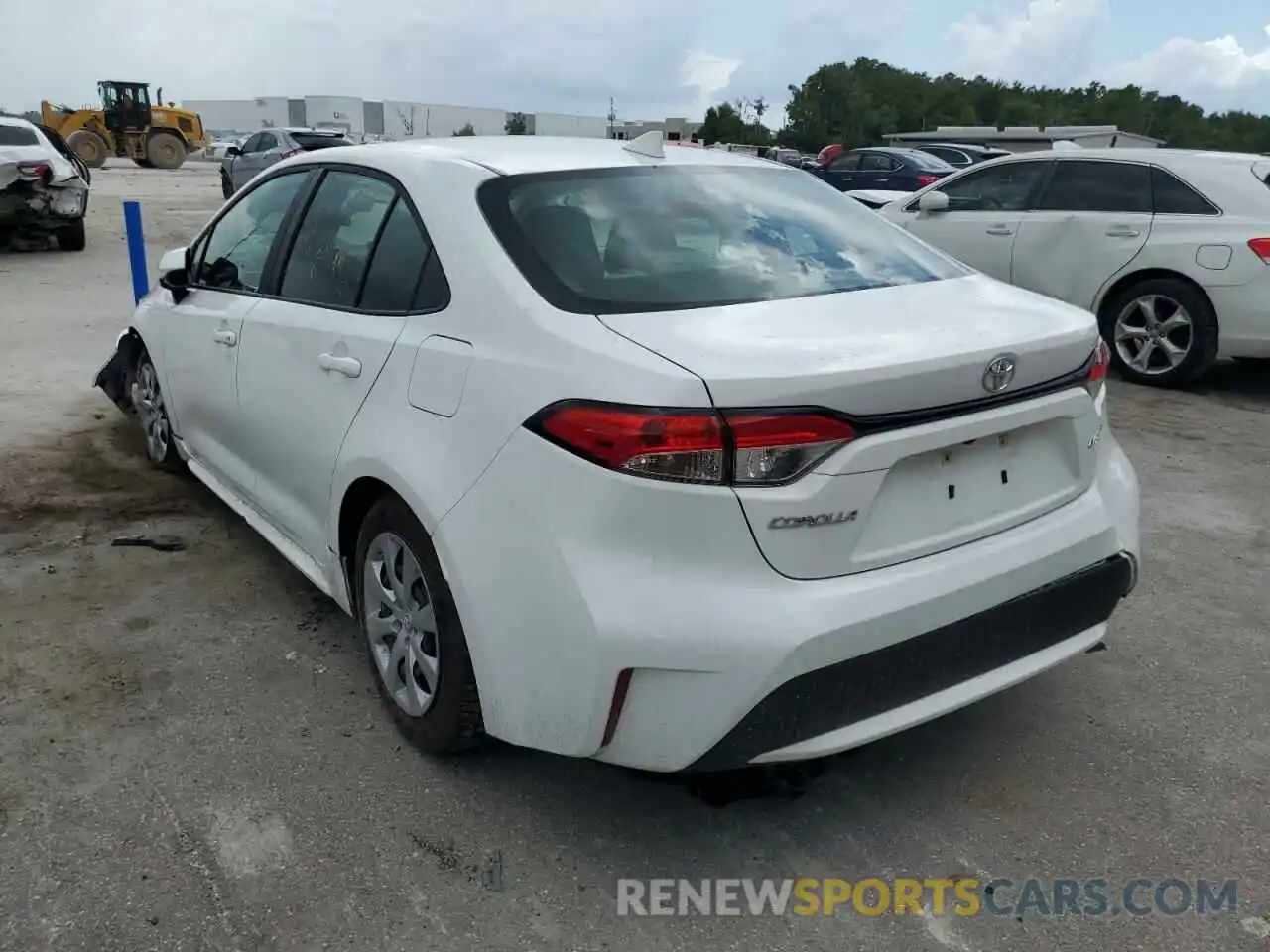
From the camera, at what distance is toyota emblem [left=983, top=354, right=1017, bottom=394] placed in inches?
93.1

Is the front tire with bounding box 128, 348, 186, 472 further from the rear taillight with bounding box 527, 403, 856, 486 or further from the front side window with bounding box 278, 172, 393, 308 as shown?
the rear taillight with bounding box 527, 403, 856, 486

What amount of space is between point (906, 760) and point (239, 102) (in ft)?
310

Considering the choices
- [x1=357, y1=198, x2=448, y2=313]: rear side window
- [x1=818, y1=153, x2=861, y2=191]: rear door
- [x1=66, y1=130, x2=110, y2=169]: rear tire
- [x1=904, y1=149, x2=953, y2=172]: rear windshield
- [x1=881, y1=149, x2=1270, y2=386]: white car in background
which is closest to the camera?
[x1=357, y1=198, x2=448, y2=313]: rear side window

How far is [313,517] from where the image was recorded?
3289 millimetres

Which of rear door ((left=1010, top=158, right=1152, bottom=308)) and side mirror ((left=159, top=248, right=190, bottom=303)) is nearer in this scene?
side mirror ((left=159, top=248, right=190, bottom=303))

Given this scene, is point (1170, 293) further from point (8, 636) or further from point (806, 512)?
point (8, 636)

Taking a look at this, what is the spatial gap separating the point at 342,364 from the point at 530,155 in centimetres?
82

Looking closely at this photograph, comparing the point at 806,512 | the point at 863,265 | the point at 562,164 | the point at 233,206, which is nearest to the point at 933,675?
the point at 806,512

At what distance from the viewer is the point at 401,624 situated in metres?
2.89

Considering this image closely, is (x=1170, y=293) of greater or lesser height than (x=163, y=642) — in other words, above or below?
above

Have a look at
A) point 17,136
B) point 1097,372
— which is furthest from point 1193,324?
point 17,136

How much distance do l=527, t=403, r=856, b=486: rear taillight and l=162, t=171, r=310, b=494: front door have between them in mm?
2051

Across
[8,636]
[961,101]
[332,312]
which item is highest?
[961,101]

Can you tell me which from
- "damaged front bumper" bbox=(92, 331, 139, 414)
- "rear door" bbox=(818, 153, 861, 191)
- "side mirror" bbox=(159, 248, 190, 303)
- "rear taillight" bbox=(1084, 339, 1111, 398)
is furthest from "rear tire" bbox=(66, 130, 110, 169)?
"rear taillight" bbox=(1084, 339, 1111, 398)
